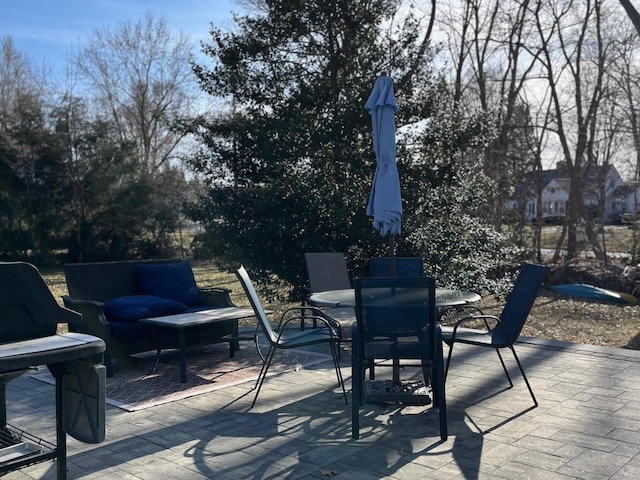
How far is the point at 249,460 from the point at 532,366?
2989 mm

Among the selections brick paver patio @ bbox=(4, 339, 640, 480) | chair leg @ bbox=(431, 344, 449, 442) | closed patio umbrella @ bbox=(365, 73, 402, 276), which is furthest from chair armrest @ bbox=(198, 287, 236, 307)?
chair leg @ bbox=(431, 344, 449, 442)

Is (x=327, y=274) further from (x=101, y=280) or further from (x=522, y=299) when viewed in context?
(x=522, y=299)

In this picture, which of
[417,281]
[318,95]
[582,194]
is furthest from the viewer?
[582,194]

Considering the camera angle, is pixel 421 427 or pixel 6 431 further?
pixel 421 427

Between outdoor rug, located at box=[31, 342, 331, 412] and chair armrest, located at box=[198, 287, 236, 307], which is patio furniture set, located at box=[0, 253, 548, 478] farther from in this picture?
outdoor rug, located at box=[31, 342, 331, 412]

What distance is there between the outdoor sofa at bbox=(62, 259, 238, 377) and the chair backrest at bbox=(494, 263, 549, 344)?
2.57m

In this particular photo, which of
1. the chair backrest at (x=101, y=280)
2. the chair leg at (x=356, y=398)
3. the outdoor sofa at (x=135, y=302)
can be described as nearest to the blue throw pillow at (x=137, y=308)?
the outdoor sofa at (x=135, y=302)

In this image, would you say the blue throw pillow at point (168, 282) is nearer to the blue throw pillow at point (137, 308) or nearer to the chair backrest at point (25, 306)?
the blue throw pillow at point (137, 308)

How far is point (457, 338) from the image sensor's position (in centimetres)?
426

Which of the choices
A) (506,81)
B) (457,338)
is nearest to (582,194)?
(506,81)

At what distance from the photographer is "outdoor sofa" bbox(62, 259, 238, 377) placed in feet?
17.2

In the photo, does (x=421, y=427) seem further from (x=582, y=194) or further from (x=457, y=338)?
(x=582, y=194)

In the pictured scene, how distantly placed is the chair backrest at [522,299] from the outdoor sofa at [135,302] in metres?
2.57

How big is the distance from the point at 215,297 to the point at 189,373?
39.8 inches
